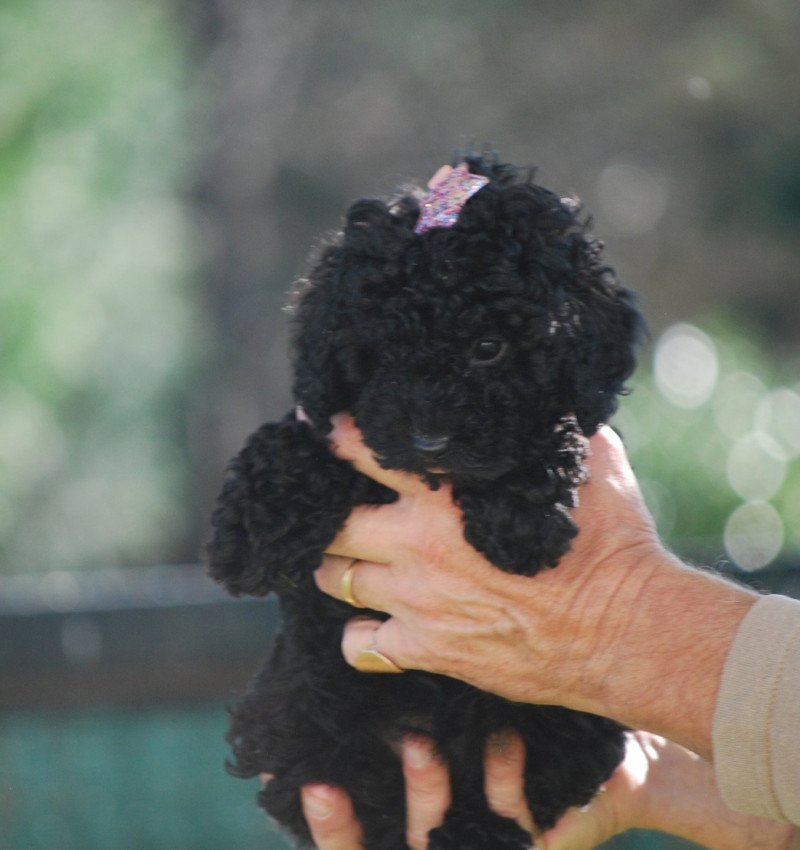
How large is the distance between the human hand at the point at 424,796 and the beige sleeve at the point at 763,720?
515 mm

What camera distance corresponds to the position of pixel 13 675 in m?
4.40

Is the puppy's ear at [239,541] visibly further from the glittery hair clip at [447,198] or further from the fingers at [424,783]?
the glittery hair clip at [447,198]

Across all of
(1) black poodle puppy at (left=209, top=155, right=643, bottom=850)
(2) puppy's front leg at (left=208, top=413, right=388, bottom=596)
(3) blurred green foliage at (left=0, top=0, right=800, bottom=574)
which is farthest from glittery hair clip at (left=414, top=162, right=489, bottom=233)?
(3) blurred green foliage at (left=0, top=0, right=800, bottom=574)

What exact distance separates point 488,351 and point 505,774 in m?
0.85

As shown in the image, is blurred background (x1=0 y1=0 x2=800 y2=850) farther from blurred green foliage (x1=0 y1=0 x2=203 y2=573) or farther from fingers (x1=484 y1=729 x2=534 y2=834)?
fingers (x1=484 y1=729 x2=534 y2=834)

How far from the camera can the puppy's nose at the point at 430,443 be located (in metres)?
2.15

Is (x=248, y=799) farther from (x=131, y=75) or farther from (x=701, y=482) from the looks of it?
(x=131, y=75)

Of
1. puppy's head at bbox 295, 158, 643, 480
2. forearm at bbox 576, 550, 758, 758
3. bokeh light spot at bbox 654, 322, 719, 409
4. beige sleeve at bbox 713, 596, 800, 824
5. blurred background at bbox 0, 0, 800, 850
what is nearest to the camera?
beige sleeve at bbox 713, 596, 800, 824

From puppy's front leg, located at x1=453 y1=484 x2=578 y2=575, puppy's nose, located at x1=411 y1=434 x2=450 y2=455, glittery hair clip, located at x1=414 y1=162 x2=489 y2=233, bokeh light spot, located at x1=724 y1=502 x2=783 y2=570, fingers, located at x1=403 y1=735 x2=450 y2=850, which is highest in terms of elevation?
glittery hair clip, located at x1=414 y1=162 x2=489 y2=233

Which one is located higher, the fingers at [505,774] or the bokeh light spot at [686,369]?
the bokeh light spot at [686,369]

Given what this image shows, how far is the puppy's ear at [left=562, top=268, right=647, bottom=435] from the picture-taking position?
226 cm

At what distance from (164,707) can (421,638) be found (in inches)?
90.4

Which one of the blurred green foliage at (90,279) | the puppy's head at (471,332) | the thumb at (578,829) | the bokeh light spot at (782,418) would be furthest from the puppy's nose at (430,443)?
the blurred green foliage at (90,279)

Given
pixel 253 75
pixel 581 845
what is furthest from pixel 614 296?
pixel 253 75
